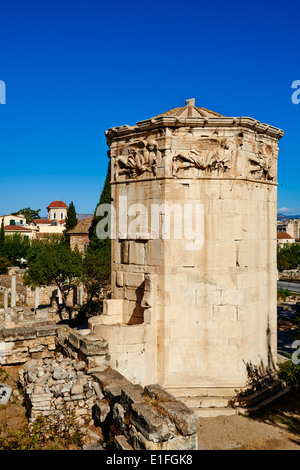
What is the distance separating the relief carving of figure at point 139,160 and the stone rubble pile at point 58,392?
15.8ft

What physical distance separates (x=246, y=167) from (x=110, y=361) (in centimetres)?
549

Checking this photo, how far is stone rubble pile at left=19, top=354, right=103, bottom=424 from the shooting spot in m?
6.10

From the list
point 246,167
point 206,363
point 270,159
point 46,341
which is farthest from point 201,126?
point 46,341

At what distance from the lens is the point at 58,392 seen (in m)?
6.29

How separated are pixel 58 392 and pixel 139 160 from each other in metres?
5.48

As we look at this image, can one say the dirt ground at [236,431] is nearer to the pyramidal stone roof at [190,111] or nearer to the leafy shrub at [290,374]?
the leafy shrub at [290,374]

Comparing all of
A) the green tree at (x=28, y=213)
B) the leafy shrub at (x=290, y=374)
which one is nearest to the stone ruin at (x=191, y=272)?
the leafy shrub at (x=290, y=374)

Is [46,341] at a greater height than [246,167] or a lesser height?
lesser
